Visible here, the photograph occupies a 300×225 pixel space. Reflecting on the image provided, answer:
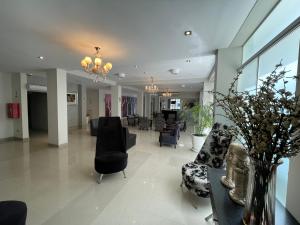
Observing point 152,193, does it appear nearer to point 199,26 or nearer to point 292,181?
point 292,181

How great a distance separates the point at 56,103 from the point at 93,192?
11.7 ft

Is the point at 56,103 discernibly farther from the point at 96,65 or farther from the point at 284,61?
the point at 284,61

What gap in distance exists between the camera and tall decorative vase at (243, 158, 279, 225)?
2.52 ft

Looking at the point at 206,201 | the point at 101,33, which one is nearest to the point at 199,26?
the point at 101,33

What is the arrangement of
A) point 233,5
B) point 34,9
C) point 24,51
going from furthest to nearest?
point 24,51, point 34,9, point 233,5

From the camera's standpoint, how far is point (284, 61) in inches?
59.1

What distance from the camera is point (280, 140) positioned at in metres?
0.72

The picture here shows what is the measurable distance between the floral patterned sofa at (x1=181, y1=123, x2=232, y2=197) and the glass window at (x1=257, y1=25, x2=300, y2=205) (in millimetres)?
872

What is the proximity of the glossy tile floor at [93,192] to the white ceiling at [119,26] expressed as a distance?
2.66 meters

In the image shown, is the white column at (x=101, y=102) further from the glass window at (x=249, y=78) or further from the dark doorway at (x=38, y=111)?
the glass window at (x=249, y=78)

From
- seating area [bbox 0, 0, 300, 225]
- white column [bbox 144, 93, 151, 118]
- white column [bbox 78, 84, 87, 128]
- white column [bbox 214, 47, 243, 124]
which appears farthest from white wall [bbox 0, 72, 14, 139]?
white column [bbox 144, 93, 151, 118]

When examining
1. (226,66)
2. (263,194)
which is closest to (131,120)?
(226,66)

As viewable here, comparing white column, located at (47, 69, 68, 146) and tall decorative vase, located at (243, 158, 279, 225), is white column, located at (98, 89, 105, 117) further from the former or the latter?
tall decorative vase, located at (243, 158, 279, 225)

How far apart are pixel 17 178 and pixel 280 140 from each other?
4074mm
